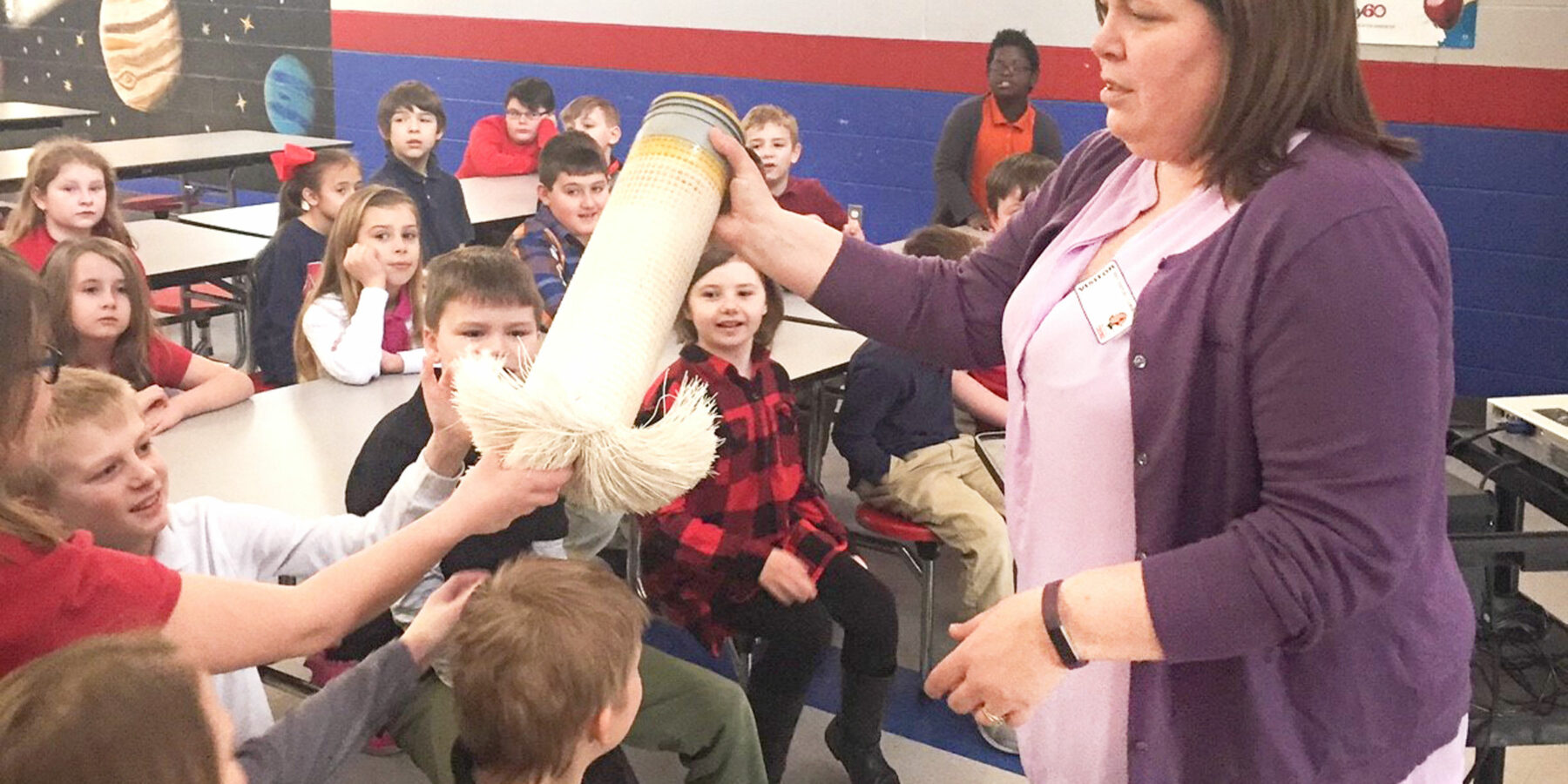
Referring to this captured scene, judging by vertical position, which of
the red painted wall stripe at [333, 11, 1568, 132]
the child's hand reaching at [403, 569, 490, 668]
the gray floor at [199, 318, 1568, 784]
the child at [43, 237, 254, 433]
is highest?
the red painted wall stripe at [333, 11, 1568, 132]

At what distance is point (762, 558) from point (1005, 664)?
69.9 inches

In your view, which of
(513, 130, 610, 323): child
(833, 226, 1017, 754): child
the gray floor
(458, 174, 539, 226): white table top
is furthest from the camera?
(458, 174, 539, 226): white table top

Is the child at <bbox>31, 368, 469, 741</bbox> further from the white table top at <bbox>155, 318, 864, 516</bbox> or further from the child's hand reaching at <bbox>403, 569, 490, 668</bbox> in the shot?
the white table top at <bbox>155, 318, 864, 516</bbox>

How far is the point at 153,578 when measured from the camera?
4.93 feet

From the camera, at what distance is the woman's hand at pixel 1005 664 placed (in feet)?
4.31

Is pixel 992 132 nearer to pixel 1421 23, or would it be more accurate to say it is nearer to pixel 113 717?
pixel 1421 23

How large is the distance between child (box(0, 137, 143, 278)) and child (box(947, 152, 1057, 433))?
2.41 meters

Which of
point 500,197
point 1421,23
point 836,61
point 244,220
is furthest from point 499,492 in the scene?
point 836,61

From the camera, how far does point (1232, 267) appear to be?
50.6 inches

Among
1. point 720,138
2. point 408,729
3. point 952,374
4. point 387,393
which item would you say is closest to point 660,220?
point 720,138

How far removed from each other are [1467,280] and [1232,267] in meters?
5.30

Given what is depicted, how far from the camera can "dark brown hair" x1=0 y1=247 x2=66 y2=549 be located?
1399 millimetres

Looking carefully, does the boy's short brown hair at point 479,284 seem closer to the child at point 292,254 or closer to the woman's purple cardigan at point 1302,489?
the child at point 292,254

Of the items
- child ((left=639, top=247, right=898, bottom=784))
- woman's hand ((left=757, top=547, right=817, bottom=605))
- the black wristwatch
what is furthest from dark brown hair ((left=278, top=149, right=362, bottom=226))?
the black wristwatch
